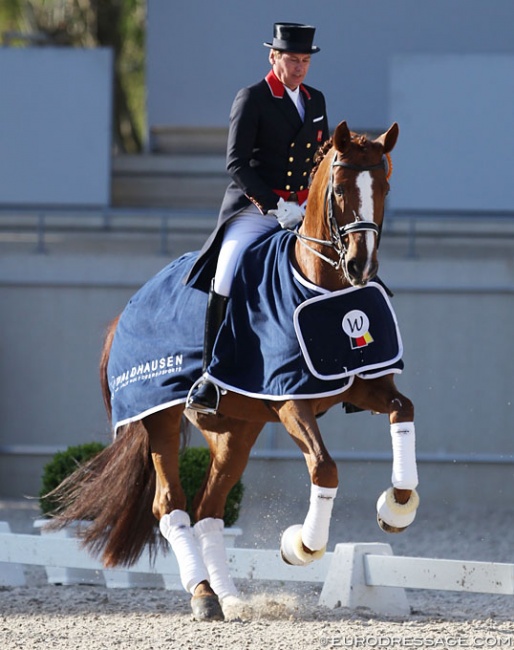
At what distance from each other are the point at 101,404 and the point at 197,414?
506 cm

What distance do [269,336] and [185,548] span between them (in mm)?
1316

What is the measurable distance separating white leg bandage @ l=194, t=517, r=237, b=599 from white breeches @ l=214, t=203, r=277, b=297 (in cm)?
134

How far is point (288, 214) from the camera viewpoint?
562cm

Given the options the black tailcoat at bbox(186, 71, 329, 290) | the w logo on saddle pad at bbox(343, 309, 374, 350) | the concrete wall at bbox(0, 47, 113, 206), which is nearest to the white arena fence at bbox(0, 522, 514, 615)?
the w logo on saddle pad at bbox(343, 309, 374, 350)

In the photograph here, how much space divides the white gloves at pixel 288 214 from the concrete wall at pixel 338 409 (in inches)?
210

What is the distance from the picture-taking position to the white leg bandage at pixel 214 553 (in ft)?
20.9

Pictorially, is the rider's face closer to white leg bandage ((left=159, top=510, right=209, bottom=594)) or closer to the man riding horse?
the man riding horse

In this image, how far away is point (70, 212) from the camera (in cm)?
1222

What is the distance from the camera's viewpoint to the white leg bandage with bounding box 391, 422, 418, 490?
5289 mm

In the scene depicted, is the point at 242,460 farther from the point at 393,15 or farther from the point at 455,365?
the point at 393,15

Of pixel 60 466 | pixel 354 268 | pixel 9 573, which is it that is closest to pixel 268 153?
pixel 354 268

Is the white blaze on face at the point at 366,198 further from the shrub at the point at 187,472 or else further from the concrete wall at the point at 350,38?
the concrete wall at the point at 350,38

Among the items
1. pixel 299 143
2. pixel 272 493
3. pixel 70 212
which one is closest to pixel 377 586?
pixel 299 143

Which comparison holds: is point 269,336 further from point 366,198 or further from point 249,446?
point 249,446
